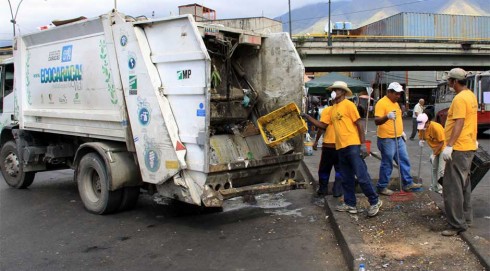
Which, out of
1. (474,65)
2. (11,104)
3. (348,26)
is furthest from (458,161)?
(348,26)

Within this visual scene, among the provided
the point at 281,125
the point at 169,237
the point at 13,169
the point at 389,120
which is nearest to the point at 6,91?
the point at 13,169

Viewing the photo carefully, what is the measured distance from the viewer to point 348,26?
181 feet

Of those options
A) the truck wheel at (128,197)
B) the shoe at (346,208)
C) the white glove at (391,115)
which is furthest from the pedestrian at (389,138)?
the truck wheel at (128,197)

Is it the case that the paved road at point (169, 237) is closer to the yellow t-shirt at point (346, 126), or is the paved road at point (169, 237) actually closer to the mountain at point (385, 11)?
the yellow t-shirt at point (346, 126)

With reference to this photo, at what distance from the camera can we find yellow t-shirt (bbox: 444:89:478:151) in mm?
4625

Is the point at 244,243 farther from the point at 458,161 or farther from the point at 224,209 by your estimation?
the point at 458,161

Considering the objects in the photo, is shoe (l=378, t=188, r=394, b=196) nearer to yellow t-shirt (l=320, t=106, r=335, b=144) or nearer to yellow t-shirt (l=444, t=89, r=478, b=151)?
yellow t-shirt (l=320, t=106, r=335, b=144)

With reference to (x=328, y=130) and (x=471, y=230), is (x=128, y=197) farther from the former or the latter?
(x=471, y=230)

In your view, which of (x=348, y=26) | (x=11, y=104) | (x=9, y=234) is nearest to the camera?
(x=9, y=234)

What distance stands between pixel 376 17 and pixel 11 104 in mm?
84359

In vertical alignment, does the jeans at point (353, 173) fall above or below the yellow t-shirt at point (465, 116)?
below

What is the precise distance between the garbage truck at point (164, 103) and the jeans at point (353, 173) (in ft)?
2.74

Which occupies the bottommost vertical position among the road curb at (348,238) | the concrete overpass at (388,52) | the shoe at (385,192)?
the road curb at (348,238)

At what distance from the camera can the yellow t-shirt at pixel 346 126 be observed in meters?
5.65
